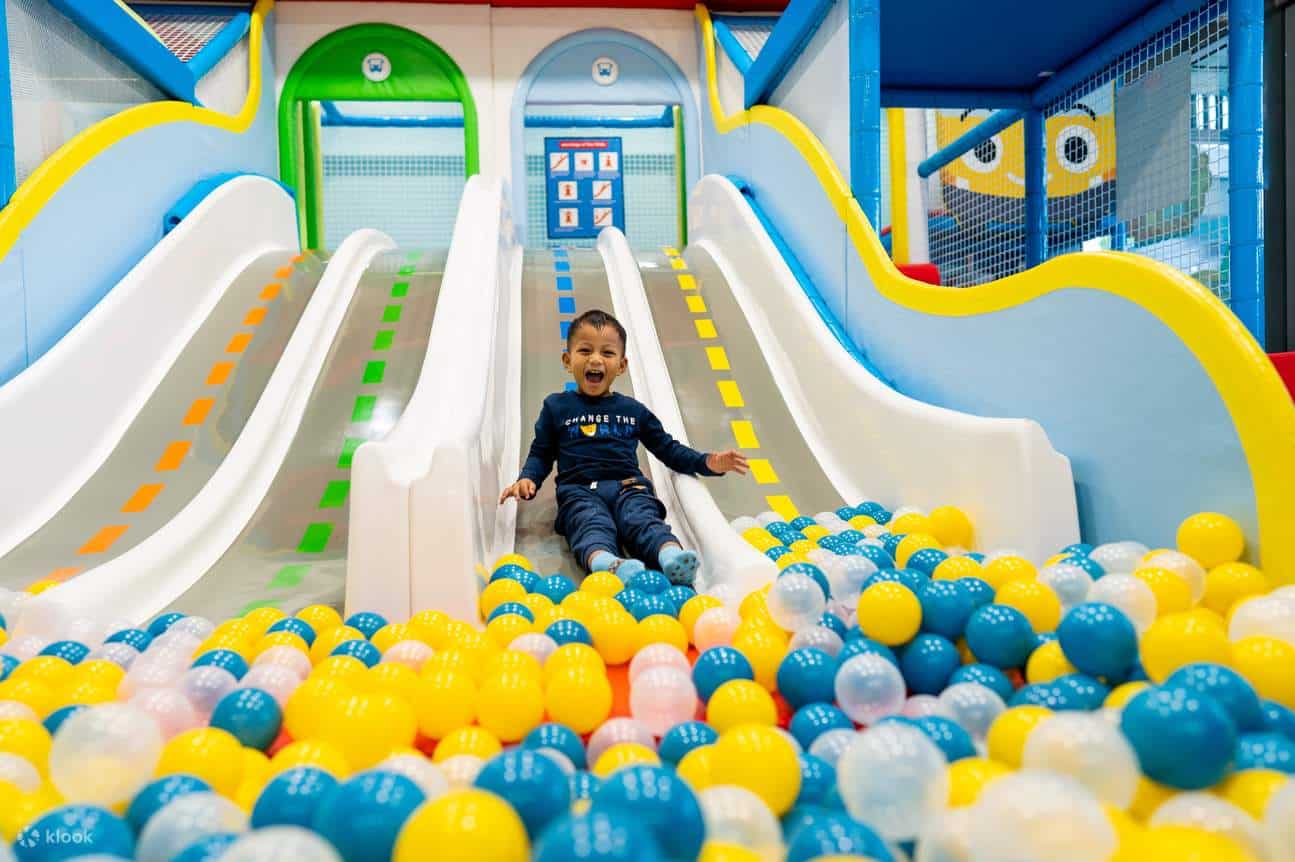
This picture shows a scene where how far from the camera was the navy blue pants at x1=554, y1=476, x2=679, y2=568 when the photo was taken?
2113mm

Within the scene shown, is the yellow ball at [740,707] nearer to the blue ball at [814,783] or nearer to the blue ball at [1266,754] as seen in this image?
the blue ball at [814,783]

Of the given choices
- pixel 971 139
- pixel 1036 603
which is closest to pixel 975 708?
pixel 1036 603

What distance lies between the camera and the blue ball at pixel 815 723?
1.11 m

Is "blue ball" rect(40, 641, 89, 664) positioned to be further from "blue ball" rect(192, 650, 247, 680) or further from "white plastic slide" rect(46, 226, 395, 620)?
"blue ball" rect(192, 650, 247, 680)

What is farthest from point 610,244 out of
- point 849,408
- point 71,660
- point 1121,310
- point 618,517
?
point 71,660

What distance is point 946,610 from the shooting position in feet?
4.35

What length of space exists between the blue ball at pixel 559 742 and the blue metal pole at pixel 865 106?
2.49 meters

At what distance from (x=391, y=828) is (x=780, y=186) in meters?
3.72

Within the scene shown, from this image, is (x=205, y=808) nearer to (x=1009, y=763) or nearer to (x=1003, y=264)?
(x=1009, y=763)

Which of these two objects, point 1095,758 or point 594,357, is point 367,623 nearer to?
point 594,357

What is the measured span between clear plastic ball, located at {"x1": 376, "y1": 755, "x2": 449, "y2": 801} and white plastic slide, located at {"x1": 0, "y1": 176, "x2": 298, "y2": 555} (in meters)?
1.79

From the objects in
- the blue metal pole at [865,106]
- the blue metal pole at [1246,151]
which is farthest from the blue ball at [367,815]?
the blue metal pole at [1246,151]

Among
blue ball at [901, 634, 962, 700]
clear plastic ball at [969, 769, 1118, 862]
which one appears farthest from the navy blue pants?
clear plastic ball at [969, 769, 1118, 862]

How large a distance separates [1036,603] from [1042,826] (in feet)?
2.48
